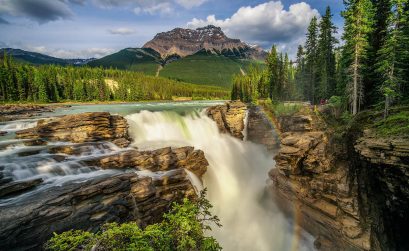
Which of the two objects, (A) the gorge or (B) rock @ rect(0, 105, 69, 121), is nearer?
(A) the gorge

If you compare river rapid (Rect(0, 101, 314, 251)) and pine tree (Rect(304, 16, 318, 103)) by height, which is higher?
pine tree (Rect(304, 16, 318, 103))

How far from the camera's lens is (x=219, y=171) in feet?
99.7

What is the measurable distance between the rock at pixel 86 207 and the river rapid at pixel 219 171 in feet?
7.84

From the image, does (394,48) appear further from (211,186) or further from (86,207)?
(86,207)

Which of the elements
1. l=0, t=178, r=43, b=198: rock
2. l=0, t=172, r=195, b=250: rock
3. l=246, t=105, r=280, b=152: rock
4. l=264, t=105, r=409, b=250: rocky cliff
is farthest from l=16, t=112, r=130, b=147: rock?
l=246, t=105, r=280, b=152: rock

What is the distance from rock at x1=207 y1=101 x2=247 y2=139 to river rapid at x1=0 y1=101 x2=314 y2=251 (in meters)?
1.70

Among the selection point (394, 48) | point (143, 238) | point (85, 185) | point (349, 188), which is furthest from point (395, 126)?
point (85, 185)

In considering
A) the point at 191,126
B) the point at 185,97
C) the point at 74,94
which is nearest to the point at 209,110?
the point at 191,126

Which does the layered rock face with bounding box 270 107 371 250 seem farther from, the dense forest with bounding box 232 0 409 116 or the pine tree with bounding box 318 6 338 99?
the pine tree with bounding box 318 6 338 99

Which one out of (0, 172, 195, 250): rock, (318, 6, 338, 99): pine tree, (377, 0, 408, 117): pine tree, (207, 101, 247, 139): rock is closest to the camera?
(0, 172, 195, 250): rock

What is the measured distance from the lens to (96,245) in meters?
5.41

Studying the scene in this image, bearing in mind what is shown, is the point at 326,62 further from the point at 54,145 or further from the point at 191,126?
the point at 54,145

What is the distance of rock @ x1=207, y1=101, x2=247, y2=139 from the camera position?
Result: 4397cm

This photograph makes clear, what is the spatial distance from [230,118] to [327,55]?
80.4 feet
